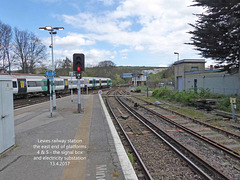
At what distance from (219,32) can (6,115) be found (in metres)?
14.5

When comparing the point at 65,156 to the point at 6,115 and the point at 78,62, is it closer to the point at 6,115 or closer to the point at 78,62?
the point at 6,115

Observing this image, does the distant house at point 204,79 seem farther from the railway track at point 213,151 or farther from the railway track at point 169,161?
the railway track at point 169,161

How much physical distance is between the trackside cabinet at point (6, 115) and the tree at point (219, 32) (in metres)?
13.5

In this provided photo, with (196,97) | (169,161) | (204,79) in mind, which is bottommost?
(169,161)

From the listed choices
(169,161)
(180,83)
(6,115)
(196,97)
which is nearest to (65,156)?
(6,115)

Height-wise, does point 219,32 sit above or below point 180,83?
above

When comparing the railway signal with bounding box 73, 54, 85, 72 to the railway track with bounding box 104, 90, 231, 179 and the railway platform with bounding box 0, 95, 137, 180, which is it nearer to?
the railway platform with bounding box 0, 95, 137, 180

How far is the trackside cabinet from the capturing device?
4.67 meters

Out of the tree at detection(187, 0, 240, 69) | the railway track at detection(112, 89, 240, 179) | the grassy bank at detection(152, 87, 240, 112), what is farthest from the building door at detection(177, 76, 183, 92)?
the railway track at detection(112, 89, 240, 179)

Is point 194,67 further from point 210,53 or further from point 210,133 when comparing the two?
point 210,133

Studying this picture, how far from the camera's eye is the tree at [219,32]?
12.5m

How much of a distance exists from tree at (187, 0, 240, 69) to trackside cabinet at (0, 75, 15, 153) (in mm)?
13462

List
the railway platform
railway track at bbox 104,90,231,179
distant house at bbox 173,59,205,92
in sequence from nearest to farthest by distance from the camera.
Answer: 1. the railway platform
2. railway track at bbox 104,90,231,179
3. distant house at bbox 173,59,205,92

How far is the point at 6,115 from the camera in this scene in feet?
15.9
